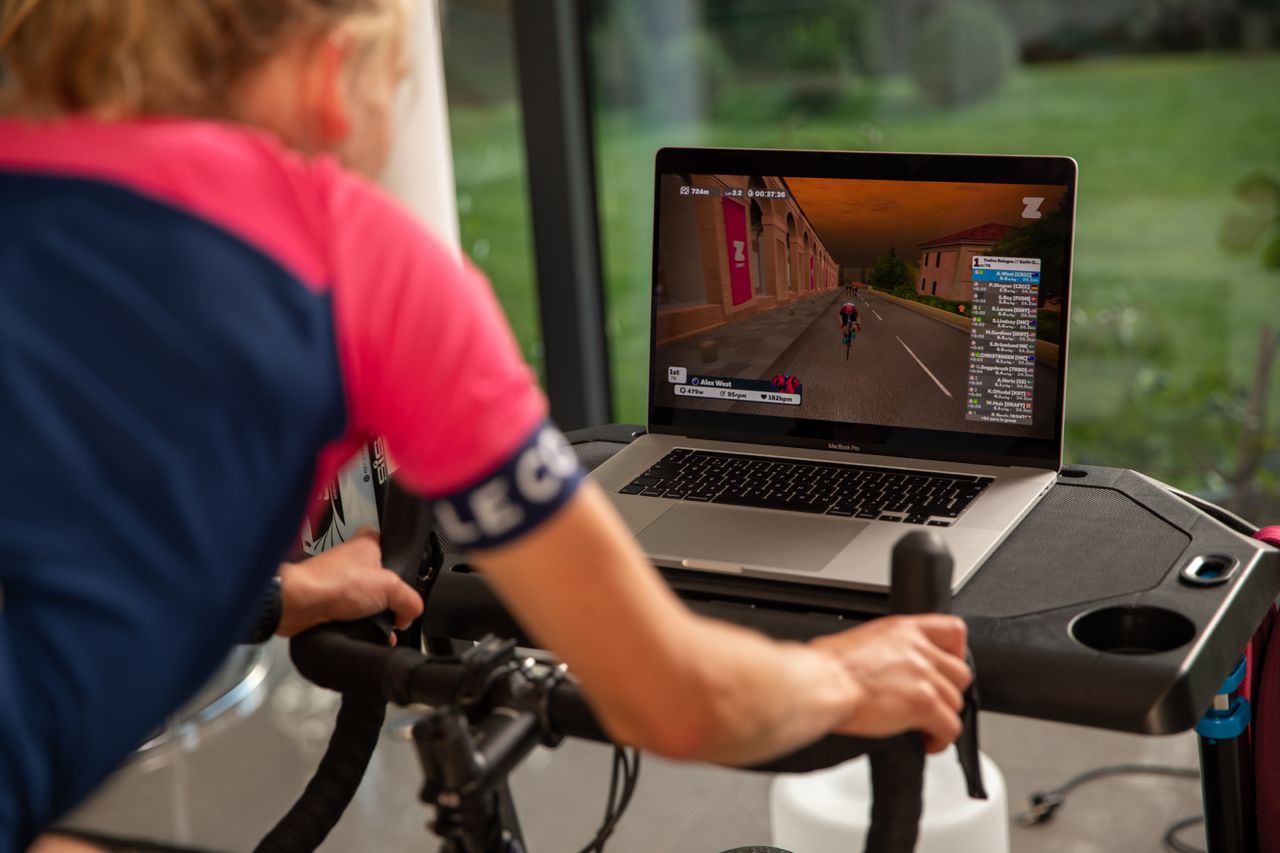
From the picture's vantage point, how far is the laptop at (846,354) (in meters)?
1.34

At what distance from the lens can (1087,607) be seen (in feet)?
3.72

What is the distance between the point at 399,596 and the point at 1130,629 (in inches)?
23.2

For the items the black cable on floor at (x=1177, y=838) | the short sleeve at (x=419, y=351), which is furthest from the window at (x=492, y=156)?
the short sleeve at (x=419, y=351)

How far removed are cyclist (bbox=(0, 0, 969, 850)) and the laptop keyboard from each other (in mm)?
587

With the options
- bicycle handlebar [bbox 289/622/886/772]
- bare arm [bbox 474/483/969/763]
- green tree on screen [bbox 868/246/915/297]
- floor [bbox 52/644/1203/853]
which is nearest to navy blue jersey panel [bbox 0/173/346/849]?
bare arm [bbox 474/483/969/763]

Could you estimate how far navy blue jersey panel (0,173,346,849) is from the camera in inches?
26.1

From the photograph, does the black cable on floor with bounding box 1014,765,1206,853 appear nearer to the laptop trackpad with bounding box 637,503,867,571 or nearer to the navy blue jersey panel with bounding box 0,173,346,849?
the laptop trackpad with bounding box 637,503,867,571

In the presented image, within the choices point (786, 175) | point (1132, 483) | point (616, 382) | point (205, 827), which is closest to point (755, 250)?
point (786, 175)

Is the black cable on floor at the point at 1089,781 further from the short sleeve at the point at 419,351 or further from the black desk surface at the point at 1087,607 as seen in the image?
the short sleeve at the point at 419,351

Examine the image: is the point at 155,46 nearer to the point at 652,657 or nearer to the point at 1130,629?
the point at 652,657

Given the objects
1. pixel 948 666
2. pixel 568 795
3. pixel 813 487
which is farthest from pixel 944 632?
pixel 568 795

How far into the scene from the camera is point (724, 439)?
156 cm

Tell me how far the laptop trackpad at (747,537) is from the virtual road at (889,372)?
0.60 ft

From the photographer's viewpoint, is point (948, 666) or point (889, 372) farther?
point (889, 372)
